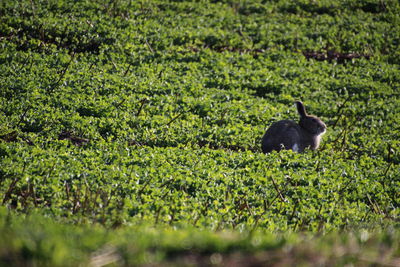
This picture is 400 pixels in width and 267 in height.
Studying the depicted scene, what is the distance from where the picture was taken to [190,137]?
37.8ft

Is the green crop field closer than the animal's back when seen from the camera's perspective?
Yes

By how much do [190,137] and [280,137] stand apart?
85.0 inches

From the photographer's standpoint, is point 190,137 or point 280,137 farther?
point 190,137

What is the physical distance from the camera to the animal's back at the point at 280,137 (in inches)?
446

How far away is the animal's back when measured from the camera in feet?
37.2

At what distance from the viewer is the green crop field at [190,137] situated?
4.51 metres

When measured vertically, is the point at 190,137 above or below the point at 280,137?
below

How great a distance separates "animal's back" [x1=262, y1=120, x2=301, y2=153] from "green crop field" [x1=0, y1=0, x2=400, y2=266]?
40 cm

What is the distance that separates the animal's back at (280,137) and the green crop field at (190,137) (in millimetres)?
399

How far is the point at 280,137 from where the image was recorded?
37.1 feet

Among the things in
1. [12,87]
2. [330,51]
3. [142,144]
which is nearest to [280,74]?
[330,51]

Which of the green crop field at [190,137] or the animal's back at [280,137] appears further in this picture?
the animal's back at [280,137]

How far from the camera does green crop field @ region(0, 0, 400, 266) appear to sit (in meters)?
4.51

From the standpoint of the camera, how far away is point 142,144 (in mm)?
10906
